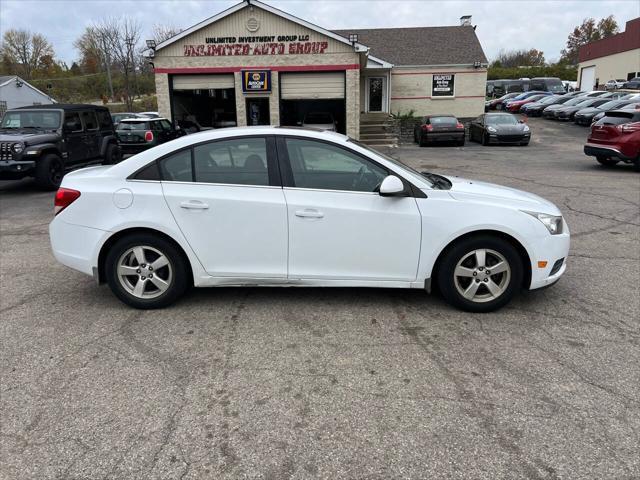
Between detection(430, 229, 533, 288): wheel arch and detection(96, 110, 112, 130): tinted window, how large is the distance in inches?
479

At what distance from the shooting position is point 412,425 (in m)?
2.92

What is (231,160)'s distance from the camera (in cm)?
449

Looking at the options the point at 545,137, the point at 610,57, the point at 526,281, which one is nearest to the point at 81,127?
the point at 526,281

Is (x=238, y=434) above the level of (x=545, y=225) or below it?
below

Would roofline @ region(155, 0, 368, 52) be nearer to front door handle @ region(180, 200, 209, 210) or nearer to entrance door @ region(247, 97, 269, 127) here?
entrance door @ region(247, 97, 269, 127)

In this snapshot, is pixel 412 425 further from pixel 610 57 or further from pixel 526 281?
pixel 610 57

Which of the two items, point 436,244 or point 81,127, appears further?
point 81,127

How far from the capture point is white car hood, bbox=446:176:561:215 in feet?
14.4

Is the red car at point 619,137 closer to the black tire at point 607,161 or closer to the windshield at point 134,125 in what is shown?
the black tire at point 607,161

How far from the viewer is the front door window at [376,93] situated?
2853 cm

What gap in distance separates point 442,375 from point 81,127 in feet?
40.1

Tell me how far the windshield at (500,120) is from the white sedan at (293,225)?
67.1 ft

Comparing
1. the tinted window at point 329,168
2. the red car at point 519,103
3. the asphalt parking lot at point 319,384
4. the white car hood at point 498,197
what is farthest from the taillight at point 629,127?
the red car at point 519,103

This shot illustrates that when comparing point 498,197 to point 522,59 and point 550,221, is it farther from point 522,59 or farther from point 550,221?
point 522,59
